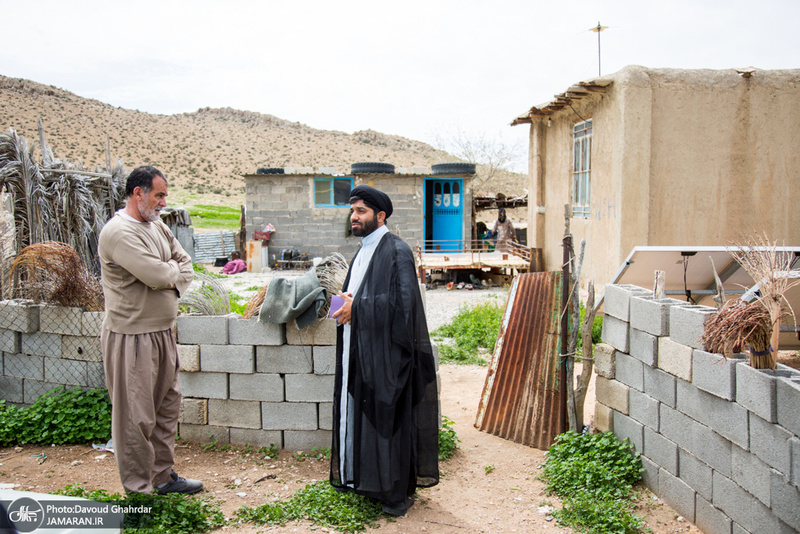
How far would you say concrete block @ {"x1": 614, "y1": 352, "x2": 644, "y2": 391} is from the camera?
4.39m

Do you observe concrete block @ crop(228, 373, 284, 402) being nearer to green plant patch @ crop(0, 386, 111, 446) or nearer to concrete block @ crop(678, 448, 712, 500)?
green plant patch @ crop(0, 386, 111, 446)

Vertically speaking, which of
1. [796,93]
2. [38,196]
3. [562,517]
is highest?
[796,93]

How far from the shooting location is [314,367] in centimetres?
488

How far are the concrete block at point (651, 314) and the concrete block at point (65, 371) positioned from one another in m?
4.68

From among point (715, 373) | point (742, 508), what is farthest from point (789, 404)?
point (742, 508)

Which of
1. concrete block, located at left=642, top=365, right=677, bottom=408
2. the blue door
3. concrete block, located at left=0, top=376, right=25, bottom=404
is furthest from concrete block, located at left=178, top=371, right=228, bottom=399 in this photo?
the blue door

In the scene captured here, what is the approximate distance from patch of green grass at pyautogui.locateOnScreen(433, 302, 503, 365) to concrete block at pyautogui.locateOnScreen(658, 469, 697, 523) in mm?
4240

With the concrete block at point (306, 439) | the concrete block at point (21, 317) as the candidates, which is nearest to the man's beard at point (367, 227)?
the concrete block at point (306, 439)

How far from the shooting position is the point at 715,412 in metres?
3.51

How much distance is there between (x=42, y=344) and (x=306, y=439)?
270 cm

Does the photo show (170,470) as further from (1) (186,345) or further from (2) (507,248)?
(2) (507,248)

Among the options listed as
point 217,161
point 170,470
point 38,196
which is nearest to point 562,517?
point 170,470

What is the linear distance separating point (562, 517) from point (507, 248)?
48.1ft

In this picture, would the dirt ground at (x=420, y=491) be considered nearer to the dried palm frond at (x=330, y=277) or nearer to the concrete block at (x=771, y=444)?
the concrete block at (x=771, y=444)
